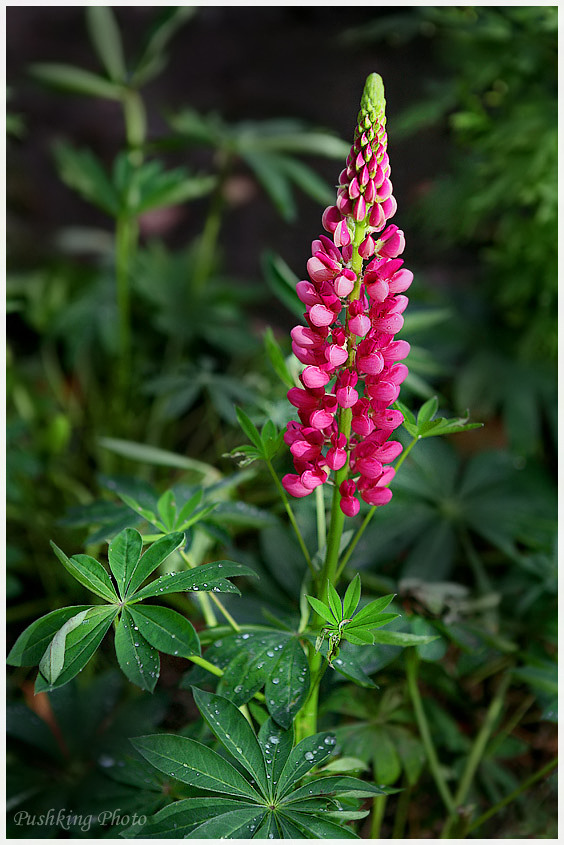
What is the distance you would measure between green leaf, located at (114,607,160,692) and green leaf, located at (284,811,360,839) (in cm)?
20

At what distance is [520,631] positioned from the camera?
1189 mm

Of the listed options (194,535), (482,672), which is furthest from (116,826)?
(482,672)

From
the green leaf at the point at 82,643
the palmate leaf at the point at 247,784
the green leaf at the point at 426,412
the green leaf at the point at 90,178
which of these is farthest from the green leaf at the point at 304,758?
the green leaf at the point at 90,178

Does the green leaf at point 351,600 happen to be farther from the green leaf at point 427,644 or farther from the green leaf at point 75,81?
the green leaf at point 75,81

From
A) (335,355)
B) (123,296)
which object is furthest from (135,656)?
(123,296)

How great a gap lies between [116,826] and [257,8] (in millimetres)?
2770

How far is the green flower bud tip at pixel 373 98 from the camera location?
675 mm

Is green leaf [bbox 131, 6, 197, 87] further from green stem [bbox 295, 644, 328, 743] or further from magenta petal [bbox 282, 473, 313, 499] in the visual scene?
green stem [bbox 295, 644, 328, 743]

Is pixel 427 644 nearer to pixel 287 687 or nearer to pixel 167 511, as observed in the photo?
pixel 287 687

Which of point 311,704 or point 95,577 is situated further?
point 311,704

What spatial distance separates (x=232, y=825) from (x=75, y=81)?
4.90 feet

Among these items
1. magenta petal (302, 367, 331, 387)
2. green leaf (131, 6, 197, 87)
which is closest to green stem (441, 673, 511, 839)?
magenta petal (302, 367, 331, 387)

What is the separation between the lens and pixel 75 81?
1532mm

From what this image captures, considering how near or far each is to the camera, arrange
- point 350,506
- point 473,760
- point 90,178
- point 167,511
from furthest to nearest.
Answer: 1. point 90,178
2. point 473,760
3. point 167,511
4. point 350,506
